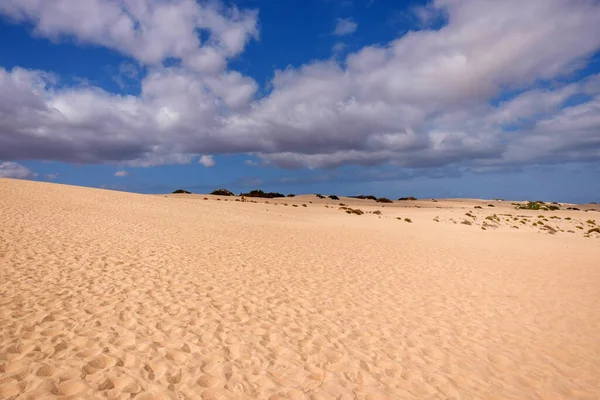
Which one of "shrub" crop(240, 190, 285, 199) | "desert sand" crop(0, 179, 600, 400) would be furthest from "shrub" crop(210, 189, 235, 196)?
"desert sand" crop(0, 179, 600, 400)

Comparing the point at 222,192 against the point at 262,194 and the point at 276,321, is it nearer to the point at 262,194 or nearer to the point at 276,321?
the point at 262,194

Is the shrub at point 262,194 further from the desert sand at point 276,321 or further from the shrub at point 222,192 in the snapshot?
the desert sand at point 276,321

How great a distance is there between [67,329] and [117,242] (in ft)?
31.2

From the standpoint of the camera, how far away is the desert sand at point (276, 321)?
20.0 feet

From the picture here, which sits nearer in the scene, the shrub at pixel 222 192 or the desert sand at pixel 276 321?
the desert sand at pixel 276 321

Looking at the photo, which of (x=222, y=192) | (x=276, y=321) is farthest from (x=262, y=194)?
(x=276, y=321)

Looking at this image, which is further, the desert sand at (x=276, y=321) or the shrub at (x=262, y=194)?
the shrub at (x=262, y=194)

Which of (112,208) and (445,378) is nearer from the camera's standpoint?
(445,378)

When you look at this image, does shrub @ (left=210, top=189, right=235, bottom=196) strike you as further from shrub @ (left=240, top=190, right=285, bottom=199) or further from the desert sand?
the desert sand

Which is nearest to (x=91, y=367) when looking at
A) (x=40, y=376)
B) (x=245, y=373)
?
(x=40, y=376)

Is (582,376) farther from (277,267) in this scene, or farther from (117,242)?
(117,242)

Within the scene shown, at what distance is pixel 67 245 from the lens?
14.5 m

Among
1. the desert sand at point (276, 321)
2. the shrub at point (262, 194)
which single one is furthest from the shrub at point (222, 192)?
the desert sand at point (276, 321)

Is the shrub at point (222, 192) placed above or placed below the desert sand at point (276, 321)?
above
